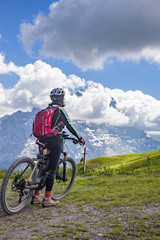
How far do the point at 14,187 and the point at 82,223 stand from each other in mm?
2135

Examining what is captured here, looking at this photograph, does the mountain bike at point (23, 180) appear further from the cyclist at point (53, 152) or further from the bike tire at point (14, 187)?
the cyclist at point (53, 152)

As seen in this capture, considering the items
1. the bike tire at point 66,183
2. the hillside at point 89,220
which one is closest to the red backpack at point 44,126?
the bike tire at point 66,183

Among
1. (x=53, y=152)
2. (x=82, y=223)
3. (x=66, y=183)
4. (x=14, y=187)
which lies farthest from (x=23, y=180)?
(x=66, y=183)

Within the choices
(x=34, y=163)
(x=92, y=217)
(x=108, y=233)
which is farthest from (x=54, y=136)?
(x=108, y=233)

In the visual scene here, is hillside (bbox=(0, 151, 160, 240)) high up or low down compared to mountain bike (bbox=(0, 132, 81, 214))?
down

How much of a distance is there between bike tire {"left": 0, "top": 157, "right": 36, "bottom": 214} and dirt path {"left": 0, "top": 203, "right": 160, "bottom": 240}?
8.7 inches

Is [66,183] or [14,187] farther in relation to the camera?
[66,183]

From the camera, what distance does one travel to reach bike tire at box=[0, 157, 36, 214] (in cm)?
538

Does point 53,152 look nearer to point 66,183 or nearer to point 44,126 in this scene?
point 44,126

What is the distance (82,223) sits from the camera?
4.91 meters

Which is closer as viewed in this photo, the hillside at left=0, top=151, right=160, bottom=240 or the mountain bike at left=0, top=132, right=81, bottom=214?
the hillside at left=0, top=151, right=160, bottom=240

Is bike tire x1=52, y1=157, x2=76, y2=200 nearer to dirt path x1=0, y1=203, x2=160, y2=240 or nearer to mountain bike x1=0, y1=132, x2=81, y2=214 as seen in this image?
mountain bike x1=0, y1=132, x2=81, y2=214

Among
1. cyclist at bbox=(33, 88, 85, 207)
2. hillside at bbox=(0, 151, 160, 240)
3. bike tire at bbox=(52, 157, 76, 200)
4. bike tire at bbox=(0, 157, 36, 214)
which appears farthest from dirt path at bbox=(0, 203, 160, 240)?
bike tire at bbox=(52, 157, 76, 200)

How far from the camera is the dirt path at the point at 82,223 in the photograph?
4238mm
